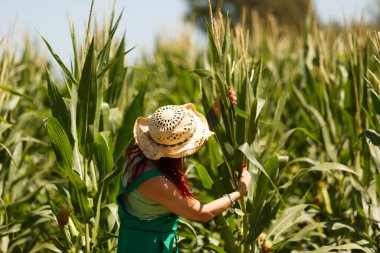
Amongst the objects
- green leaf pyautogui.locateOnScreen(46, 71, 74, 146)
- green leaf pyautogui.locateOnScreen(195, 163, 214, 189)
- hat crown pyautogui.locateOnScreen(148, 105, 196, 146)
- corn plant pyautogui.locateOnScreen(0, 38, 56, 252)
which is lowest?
corn plant pyautogui.locateOnScreen(0, 38, 56, 252)

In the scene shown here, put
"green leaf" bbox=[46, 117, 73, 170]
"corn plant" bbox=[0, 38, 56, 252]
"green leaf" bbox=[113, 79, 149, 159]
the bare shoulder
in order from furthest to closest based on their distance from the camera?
"corn plant" bbox=[0, 38, 56, 252]
"green leaf" bbox=[113, 79, 149, 159]
"green leaf" bbox=[46, 117, 73, 170]
the bare shoulder

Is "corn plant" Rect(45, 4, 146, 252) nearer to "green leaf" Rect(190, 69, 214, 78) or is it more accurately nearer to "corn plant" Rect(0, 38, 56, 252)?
"corn plant" Rect(0, 38, 56, 252)

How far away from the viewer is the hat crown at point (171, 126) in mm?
2531

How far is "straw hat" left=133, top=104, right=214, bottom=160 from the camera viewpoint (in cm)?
253

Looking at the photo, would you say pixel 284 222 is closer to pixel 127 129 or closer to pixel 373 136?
pixel 373 136

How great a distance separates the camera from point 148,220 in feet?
8.73

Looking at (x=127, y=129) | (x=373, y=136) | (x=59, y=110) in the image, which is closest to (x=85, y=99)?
(x=59, y=110)

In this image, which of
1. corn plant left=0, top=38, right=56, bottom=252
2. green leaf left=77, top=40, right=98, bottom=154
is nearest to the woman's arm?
green leaf left=77, top=40, right=98, bottom=154

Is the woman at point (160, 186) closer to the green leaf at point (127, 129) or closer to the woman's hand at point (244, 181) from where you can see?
the woman's hand at point (244, 181)

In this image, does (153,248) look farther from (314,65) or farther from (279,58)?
(279,58)

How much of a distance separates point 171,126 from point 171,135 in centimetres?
4

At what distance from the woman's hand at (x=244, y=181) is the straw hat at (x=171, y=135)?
0.29m

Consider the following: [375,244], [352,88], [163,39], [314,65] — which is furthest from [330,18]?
[163,39]

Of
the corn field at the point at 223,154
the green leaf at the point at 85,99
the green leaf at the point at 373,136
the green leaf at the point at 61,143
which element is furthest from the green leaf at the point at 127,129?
the green leaf at the point at 373,136
